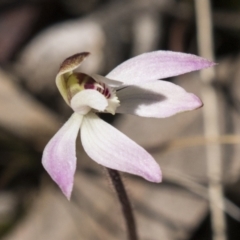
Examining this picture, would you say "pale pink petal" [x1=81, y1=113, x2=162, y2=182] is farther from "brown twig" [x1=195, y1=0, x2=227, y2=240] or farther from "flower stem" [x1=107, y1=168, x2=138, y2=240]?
"brown twig" [x1=195, y1=0, x2=227, y2=240]

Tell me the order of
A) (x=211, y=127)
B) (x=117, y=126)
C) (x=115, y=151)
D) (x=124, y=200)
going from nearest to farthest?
(x=115, y=151), (x=124, y=200), (x=211, y=127), (x=117, y=126)

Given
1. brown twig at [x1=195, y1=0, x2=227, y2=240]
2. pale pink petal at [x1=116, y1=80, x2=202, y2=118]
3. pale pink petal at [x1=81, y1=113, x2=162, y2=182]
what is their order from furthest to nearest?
brown twig at [x1=195, y1=0, x2=227, y2=240], pale pink petal at [x1=116, y1=80, x2=202, y2=118], pale pink petal at [x1=81, y1=113, x2=162, y2=182]

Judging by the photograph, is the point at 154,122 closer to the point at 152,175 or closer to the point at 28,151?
the point at 28,151

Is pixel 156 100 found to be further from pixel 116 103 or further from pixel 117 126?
pixel 117 126

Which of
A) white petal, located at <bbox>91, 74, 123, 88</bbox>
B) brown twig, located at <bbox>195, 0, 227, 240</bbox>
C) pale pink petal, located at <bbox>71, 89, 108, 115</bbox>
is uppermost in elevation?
white petal, located at <bbox>91, 74, 123, 88</bbox>

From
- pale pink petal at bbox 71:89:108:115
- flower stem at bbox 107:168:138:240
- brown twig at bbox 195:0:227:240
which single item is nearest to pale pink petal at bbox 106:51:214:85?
pale pink petal at bbox 71:89:108:115

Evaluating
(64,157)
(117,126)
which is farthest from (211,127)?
(64,157)

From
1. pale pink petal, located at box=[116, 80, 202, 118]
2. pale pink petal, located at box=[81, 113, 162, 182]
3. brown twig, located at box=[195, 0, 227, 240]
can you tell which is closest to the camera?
pale pink petal, located at box=[81, 113, 162, 182]

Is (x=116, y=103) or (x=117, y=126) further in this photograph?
(x=117, y=126)
